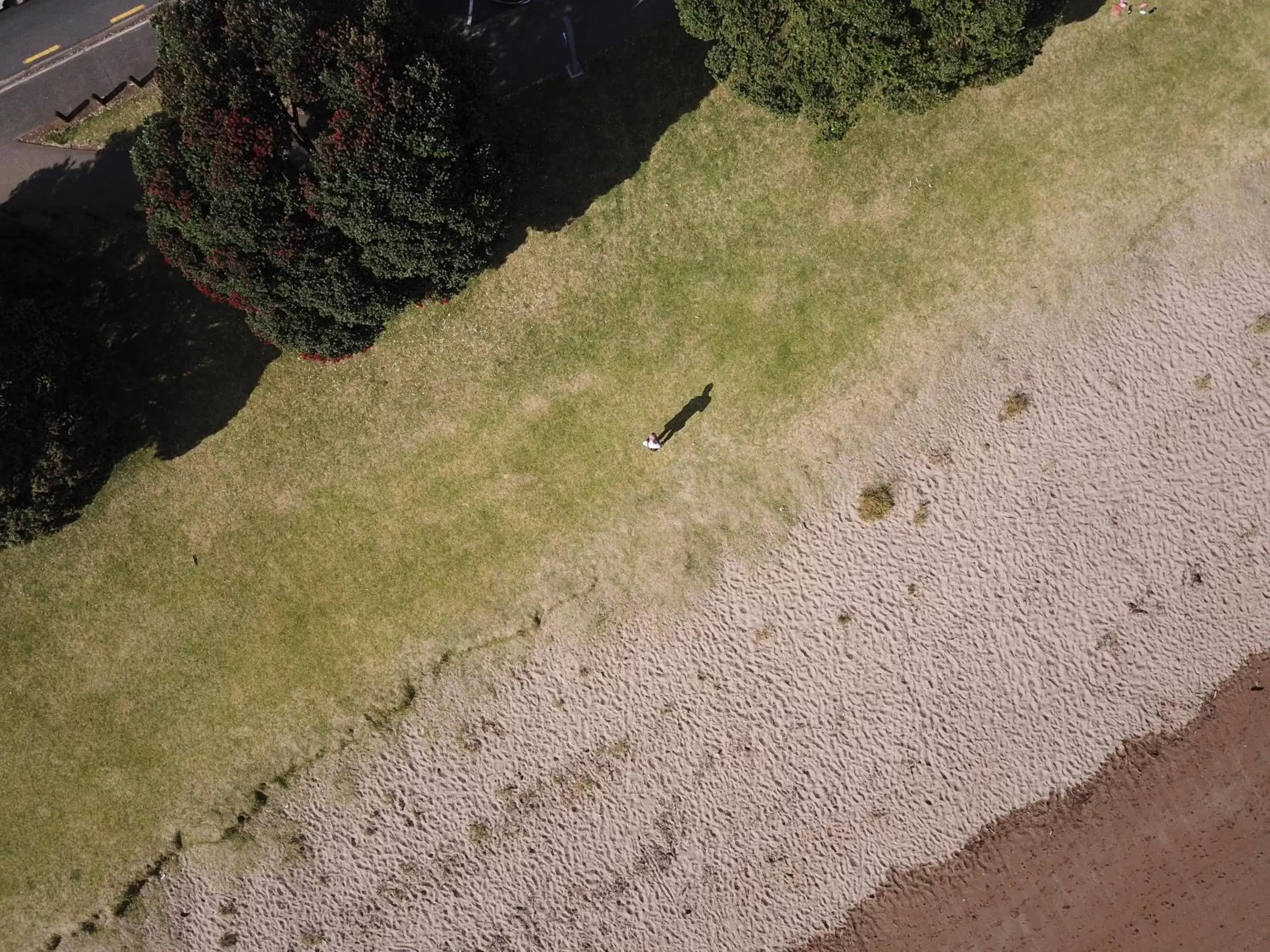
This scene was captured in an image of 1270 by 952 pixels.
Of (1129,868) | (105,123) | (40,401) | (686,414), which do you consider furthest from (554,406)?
(1129,868)

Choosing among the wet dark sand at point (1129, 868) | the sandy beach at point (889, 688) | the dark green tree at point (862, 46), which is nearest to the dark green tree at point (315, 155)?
the dark green tree at point (862, 46)

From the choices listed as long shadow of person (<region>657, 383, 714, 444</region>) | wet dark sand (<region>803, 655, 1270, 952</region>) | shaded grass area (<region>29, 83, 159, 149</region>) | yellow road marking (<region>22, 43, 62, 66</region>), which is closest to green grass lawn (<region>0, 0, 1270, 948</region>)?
long shadow of person (<region>657, 383, 714, 444</region>)

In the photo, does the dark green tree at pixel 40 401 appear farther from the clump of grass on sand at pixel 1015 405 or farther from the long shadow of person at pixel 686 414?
the clump of grass on sand at pixel 1015 405

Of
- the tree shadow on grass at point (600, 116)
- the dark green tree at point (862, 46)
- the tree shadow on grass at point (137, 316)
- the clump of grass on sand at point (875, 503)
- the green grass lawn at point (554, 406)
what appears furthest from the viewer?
the clump of grass on sand at point (875, 503)

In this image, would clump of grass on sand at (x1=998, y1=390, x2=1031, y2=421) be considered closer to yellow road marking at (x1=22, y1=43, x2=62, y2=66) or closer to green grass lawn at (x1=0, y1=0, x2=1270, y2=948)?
green grass lawn at (x1=0, y1=0, x2=1270, y2=948)

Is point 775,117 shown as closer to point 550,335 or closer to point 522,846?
A: point 550,335

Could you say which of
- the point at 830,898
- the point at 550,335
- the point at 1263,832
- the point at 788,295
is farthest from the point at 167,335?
the point at 1263,832
